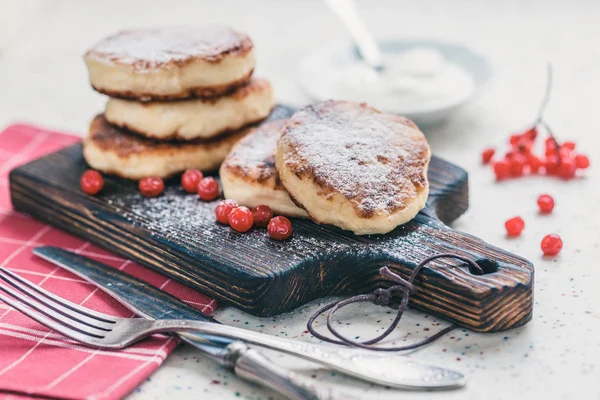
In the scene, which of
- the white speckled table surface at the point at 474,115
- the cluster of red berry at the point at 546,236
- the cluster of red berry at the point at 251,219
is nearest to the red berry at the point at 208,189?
the cluster of red berry at the point at 251,219

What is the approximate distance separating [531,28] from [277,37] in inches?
43.1

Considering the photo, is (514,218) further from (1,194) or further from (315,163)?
(1,194)

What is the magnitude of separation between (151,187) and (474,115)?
118 centimetres

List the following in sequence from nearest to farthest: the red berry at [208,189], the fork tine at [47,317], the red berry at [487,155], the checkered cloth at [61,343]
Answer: the checkered cloth at [61,343]
the fork tine at [47,317]
the red berry at [208,189]
the red berry at [487,155]

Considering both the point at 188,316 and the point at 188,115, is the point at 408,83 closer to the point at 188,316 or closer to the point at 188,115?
the point at 188,115

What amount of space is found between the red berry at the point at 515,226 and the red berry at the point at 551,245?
91 mm

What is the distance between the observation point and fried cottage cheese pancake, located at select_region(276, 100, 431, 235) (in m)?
1.52

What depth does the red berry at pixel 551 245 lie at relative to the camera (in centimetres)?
166

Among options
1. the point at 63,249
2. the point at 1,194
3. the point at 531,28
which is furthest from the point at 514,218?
the point at 531,28

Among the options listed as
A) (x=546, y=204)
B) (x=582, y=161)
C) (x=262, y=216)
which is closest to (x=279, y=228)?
(x=262, y=216)

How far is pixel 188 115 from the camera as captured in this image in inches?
72.3

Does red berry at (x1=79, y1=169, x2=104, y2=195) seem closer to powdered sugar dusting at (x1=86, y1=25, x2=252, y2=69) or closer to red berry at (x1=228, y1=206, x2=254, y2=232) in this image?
powdered sugar dusting at (x1=86, y1=25, x2=252, y2=69)

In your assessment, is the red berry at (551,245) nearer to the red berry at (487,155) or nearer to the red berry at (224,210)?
the red berry at (487,155)

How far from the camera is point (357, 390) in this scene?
1274mm
